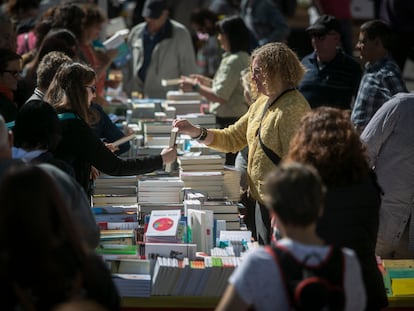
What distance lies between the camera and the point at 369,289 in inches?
152

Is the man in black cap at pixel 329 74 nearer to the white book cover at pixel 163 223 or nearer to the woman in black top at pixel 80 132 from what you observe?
the woman in black top at pixel 80 132

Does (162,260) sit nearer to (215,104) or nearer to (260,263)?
(260,263)

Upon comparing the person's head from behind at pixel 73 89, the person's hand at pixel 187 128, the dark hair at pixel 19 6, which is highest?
the person's head from behind at pixel 73 89

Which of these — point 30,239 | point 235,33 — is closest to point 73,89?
point 30,239

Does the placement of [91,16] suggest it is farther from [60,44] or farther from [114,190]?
[114,190]

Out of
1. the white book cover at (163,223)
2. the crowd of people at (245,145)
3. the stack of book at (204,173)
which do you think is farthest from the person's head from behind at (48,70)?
the white book cover at (163,223)

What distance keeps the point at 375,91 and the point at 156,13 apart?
3.41m

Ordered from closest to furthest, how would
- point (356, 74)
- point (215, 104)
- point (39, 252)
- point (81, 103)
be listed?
point (39, 252) → point (81, 103) → point (356, 74) → point (215, 104)

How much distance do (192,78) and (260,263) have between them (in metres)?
5.35

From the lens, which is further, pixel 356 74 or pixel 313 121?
pixel 356 74

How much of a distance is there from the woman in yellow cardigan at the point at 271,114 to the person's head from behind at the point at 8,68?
5.77ft

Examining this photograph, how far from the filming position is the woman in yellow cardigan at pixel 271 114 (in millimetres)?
5043

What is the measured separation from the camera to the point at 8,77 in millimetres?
6129

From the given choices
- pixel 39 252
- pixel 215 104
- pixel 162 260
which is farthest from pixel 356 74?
pixel 39 252
